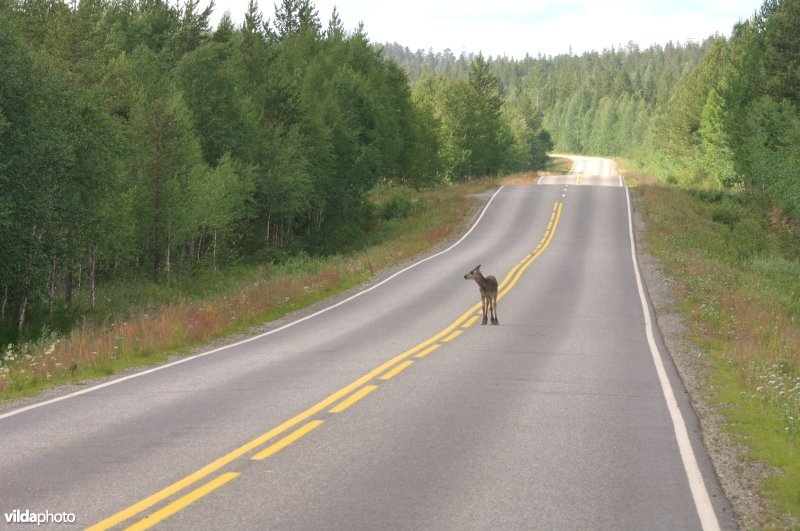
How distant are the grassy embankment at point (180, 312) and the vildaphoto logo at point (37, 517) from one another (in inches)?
253

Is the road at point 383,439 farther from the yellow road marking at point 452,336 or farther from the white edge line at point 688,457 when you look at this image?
the yellow road marking at point 452,336

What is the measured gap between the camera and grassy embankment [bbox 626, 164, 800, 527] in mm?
10148

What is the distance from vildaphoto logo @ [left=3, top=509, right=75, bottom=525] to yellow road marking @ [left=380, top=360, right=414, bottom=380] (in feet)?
23.4

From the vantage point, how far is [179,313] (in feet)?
66.3

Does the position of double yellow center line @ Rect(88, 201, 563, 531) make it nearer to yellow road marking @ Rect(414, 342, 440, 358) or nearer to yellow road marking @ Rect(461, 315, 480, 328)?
yellow road marking @ Rect(414, 342, 440, 358)

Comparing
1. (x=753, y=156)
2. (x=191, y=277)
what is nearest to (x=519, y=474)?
(x=191, y=277)

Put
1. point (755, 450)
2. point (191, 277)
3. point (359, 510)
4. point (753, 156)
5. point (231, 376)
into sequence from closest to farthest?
point (359, 510) < point (755, 450) < point (231, 376) < point (191, 277) < point (753, 156)

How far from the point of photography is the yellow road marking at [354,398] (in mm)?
10967

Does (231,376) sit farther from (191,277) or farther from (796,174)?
(796,174)

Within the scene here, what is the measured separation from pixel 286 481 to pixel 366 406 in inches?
140

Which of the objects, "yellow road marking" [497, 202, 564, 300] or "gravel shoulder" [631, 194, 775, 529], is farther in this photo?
"yellow road marking" [497, 202, 564, 300]

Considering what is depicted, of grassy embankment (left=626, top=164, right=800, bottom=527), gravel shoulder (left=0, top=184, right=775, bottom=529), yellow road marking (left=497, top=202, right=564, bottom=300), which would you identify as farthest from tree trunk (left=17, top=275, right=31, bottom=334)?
grassy embankment (left=626, top=164, right=800, bottom=527)

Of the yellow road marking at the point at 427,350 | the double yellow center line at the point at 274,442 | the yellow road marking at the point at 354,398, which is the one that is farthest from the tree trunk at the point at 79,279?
the yellow road marking at the point at 354,398

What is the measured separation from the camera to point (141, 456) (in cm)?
853
